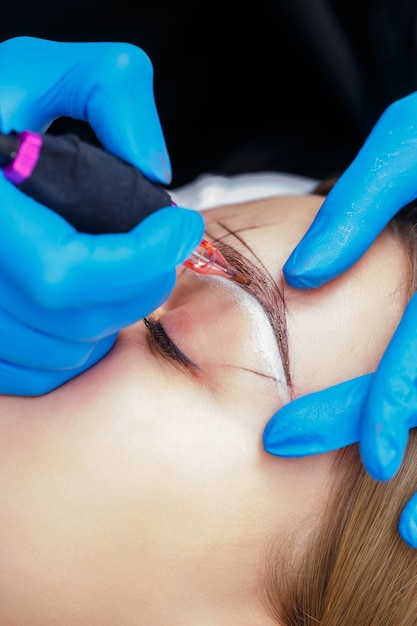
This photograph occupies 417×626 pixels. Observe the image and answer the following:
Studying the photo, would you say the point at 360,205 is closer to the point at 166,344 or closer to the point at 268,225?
the point at 268,225

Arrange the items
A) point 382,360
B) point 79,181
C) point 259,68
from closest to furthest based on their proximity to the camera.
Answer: point 79,181 < point 382,360 < point 259,68

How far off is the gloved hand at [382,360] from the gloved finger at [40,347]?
0.28 metres

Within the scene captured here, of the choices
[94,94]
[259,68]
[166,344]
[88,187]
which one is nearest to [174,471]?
[166,344]

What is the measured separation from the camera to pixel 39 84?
3.22 feet

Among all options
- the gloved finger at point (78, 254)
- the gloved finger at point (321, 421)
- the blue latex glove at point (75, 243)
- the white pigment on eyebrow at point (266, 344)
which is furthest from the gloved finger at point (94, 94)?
the gloved finger at point (321, 421)

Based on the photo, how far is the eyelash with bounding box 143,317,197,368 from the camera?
3.18 feet

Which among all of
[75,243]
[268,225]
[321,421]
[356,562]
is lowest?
[356,562]

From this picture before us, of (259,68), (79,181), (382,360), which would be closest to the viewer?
(79,181)

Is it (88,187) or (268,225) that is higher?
(88,187)

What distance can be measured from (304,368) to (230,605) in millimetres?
360

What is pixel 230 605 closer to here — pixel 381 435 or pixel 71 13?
pixel 381 435

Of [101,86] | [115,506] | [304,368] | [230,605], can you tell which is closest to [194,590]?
[230,605]

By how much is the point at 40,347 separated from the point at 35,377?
48 millimetres

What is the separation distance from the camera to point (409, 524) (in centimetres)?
88
